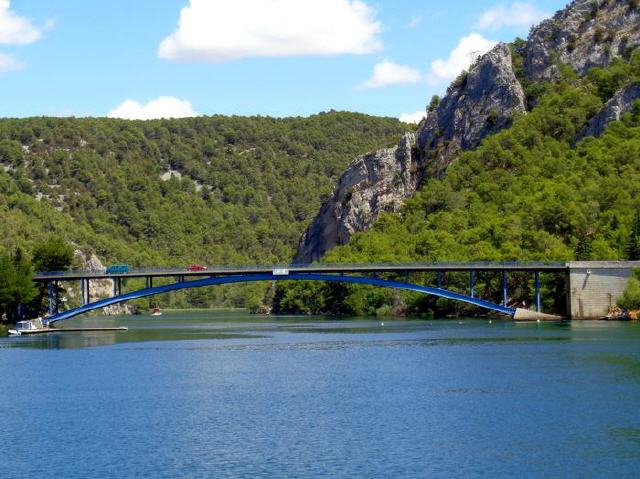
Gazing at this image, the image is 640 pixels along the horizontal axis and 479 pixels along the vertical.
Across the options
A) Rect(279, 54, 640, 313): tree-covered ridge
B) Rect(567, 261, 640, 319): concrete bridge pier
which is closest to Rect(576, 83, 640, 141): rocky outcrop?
Rect(279, 54, 640, 313): tree-covered ridge

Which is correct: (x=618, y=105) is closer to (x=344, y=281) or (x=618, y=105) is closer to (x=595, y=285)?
(x=595, y=285)

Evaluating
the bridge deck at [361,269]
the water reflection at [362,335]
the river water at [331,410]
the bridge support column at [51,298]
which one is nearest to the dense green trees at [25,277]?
the bridge support column at [51,298]

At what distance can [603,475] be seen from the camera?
42875 millimetres

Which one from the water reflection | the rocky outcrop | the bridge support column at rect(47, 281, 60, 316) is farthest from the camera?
the rocky outcrop

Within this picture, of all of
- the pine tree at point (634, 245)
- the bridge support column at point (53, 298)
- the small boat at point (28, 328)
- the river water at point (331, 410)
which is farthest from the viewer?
the bridge support column at point (53, 298)

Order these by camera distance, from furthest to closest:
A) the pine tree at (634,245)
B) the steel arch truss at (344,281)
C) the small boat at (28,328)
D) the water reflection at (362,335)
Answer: the pine tree at (634,245) < the steel arch truss at (344,281) < the small boat at (28,328) < the water reflection at (362,335)

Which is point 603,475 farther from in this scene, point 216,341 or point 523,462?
point 216,341

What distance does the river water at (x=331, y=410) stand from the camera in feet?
150

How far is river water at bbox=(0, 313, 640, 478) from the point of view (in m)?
45.8

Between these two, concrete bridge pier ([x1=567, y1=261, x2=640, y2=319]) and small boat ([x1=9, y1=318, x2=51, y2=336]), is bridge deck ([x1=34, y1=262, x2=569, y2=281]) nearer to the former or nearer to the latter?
concrete bridge pier ([x1=567, y1=261, x2=640, y2=319])

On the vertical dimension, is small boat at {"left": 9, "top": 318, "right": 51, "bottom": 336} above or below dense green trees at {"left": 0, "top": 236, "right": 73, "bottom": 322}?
below

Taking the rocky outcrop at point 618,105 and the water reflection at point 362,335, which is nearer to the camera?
the water reflection at point 362,335

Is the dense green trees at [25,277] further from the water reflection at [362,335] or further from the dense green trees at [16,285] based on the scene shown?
the water reflection at [362,335]

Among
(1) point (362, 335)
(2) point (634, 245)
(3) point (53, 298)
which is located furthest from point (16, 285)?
(2) point (634, 245)
